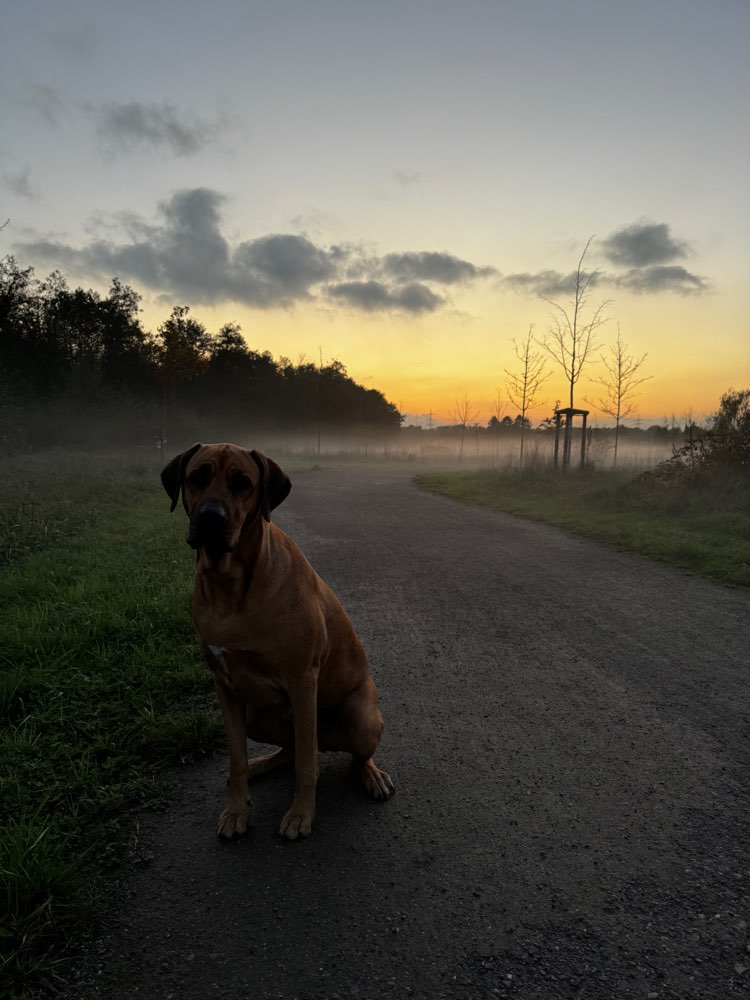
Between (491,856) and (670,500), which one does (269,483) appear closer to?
(491,856)

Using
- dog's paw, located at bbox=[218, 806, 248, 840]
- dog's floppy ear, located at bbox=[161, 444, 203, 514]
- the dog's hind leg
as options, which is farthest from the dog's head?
dog's paw, located at bbox=[218, 806, 248, 840]

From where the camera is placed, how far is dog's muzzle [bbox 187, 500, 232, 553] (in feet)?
7.72

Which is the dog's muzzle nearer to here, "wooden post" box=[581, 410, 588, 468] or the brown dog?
the brown dog

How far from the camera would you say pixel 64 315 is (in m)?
40.7

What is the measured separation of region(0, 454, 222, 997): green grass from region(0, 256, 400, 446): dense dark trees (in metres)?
23.5

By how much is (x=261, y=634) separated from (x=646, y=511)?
38.2 feet

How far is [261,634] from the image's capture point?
2.40m

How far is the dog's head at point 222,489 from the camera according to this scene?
2.36 metres

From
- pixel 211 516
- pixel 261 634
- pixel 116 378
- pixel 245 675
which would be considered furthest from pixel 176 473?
pixel 116 378

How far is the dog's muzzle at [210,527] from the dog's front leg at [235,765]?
25.2 inches

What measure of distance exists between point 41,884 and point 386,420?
77.7 m

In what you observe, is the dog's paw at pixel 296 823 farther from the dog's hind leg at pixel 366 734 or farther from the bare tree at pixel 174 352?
the bare tree at pixel 174 352

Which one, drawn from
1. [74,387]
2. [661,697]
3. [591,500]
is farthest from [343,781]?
[74,387]

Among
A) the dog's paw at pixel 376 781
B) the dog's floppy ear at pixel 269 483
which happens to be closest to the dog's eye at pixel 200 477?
the dog's floppy ear at pixel 269 483
